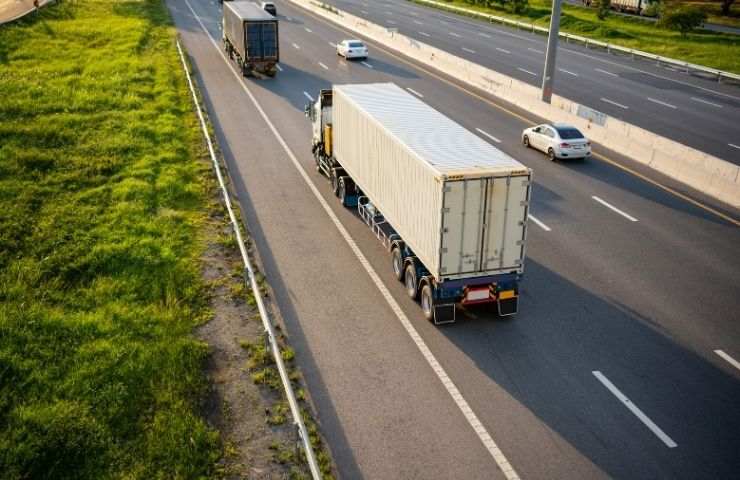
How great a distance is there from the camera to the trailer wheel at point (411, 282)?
1473 centimetres

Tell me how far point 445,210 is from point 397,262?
3265 millimetres

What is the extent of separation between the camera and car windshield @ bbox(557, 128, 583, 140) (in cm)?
2503

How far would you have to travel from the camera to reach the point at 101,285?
1485cm

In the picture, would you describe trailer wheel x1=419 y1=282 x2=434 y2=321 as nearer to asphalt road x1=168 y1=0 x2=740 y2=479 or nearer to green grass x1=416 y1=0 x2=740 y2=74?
asphalt road x1=168 y1=0 x2=740 y2=479

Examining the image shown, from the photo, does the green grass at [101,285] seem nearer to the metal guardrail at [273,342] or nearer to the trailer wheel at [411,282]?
the metal guardrail at [273,342]

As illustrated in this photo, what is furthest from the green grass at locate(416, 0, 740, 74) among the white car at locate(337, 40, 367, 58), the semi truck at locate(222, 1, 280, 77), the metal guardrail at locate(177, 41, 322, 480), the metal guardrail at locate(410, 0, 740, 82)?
the metal guardrail at locate(177, 41, 322, 480)

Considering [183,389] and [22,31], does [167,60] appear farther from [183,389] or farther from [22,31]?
[183,389]

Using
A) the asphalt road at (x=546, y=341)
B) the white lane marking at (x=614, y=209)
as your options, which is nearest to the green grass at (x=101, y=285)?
the asphalt road at (x=546, y=341)

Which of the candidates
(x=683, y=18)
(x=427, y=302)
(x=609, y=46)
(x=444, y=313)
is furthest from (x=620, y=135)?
(x=683, y=18)

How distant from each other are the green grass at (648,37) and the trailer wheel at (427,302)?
39.6 meters

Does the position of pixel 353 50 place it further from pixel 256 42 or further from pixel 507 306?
pixel 507 306

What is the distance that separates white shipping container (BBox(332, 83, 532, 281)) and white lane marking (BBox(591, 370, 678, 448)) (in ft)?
9.05

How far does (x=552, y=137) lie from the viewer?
25.3 metres

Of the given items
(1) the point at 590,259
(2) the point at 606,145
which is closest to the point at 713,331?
(1) the point at 590,259
